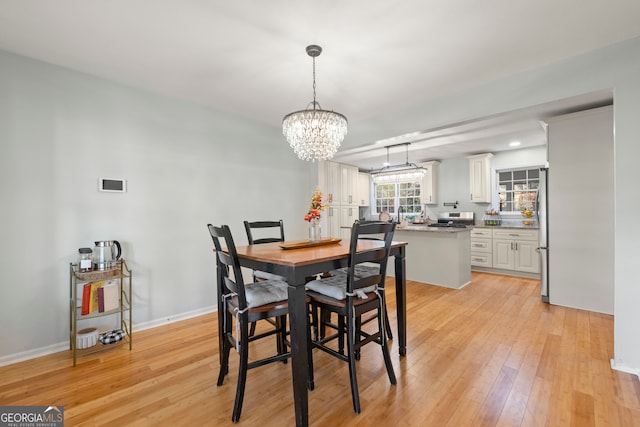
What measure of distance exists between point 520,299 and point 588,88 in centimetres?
263

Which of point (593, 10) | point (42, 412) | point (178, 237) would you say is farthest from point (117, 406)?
point (593, 10)

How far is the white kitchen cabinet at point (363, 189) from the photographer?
6.63 metres

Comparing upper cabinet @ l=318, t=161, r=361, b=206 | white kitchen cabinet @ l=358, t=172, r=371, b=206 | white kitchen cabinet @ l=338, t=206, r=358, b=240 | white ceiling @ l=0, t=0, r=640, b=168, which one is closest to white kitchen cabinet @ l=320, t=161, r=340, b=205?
upper cabinet @ l=318, t=161, r=361, b=206

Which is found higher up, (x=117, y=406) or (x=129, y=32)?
(x=129, y=32)

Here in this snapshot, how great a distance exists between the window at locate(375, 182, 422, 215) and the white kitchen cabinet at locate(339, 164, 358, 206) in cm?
108

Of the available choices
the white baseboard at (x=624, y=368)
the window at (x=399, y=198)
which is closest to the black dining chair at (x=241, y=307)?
the white baseboard at (x=624, y=368)

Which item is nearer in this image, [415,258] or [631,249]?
[631,249]

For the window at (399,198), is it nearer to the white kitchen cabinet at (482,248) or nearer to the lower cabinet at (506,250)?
the white kitchen cabinet at (482,248)

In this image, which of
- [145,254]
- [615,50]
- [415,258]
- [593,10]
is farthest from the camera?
[415,258]

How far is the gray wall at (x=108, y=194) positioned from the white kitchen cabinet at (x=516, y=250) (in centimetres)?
442

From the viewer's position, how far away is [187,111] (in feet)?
10.6

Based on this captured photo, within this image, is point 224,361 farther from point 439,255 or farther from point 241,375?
point 439,255

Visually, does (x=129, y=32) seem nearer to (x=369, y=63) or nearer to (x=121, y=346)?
(x=369, y=63)

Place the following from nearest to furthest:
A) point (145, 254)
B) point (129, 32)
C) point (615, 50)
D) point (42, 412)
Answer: point (42, 412)
point (129, 32)
point (615, 50)
point (145, 254)
